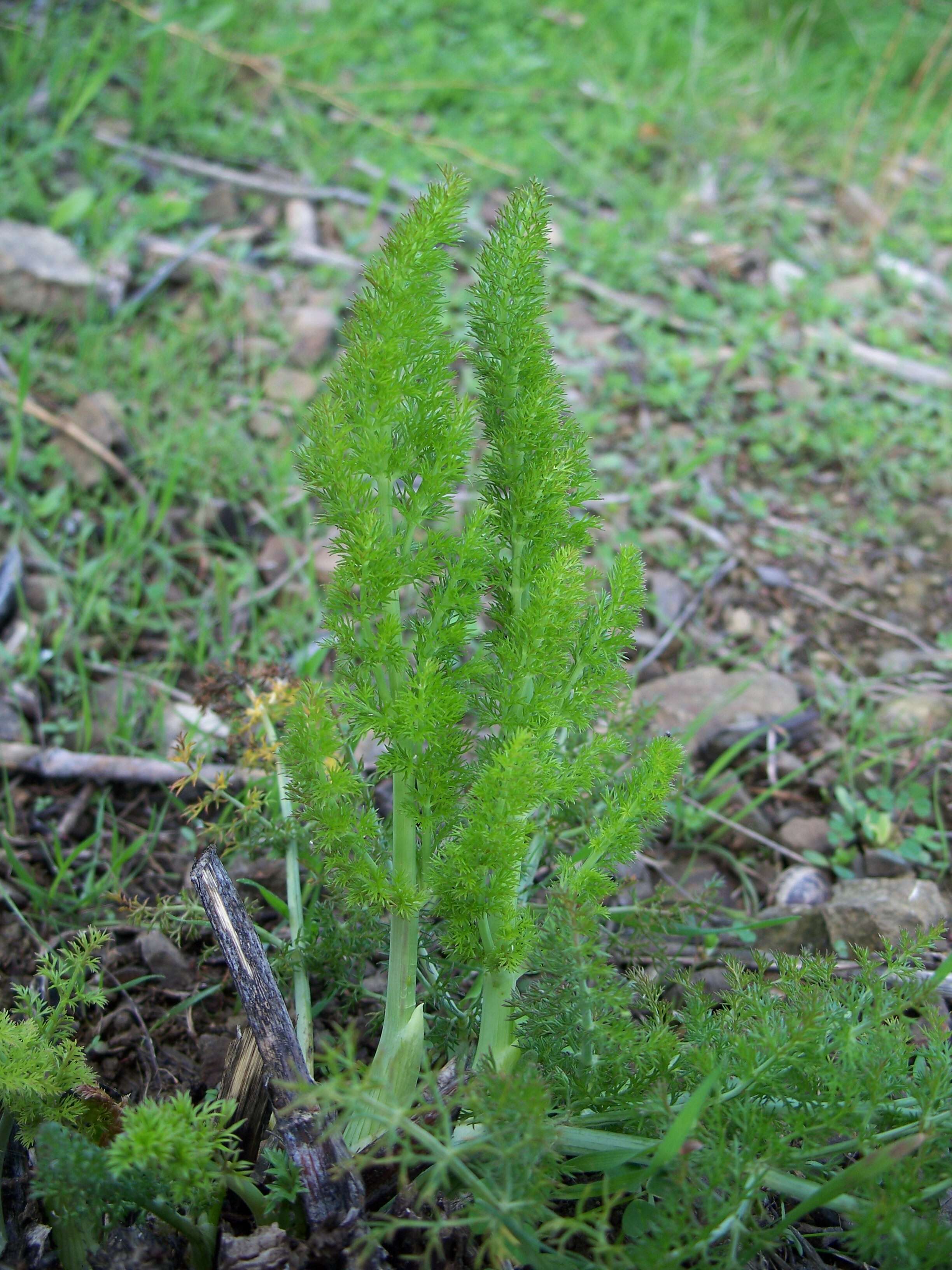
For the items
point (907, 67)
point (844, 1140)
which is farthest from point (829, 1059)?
point (907, 67)

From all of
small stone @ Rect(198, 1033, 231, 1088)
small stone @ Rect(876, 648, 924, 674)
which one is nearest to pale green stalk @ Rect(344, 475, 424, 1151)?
small stone @ Rect(198, 1033, 231, 1088)

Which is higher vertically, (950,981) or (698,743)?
(950,981)

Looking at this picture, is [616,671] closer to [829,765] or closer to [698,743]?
[698,743]

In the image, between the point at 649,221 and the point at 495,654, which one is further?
the point at 649,221

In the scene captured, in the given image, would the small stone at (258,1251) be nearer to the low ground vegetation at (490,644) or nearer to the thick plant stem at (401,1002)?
the low ground vegetation at (490,644)

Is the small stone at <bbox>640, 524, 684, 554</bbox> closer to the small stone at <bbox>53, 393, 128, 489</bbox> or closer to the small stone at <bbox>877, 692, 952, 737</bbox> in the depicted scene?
the small stone at <bbox>877, 692, 952, 737</bbox>
